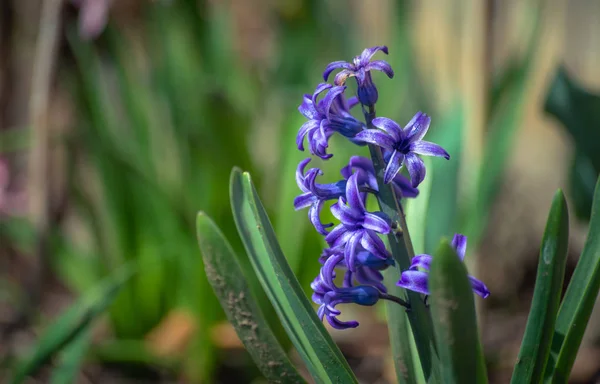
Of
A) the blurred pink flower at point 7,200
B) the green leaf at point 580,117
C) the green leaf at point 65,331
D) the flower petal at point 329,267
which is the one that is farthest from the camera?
the blurred pink flower at point 7,200

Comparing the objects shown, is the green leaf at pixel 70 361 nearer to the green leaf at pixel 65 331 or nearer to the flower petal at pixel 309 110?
the green leaf at pixel 65 331

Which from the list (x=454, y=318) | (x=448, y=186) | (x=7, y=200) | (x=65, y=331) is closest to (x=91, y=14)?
(x=7, y=200)

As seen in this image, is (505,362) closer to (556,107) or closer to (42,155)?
(556,107)

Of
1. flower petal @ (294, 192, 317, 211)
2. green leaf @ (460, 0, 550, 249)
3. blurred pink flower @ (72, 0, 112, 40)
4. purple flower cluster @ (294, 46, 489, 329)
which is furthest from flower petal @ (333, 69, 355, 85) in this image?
blurred pink flower @ (72, 0, 112, 40)

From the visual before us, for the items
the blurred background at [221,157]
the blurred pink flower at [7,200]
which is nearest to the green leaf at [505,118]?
the blurred background at [221,157]

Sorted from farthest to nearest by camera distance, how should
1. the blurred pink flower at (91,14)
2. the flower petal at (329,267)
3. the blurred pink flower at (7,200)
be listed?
the blurred pink flower at (7,200) → the blurred pink flower at (91,14) → the flower petal at (329,267)

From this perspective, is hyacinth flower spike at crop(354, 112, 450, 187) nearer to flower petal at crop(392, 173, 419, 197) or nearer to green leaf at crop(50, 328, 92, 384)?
flower petal at crop(392, 173, 419, 197)

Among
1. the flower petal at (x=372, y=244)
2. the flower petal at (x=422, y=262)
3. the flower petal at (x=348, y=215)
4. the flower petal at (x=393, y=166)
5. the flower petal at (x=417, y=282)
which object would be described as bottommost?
the flower petal at (x=417, y=282)
